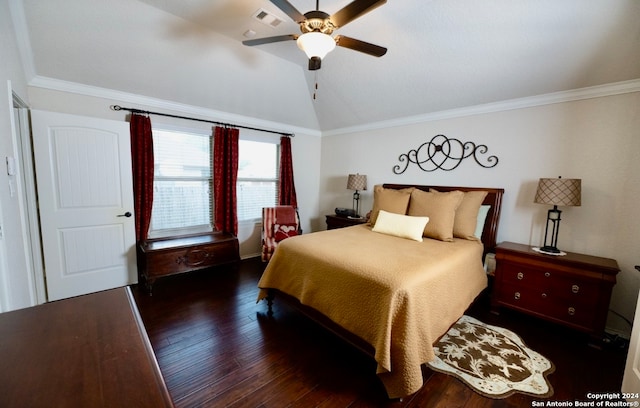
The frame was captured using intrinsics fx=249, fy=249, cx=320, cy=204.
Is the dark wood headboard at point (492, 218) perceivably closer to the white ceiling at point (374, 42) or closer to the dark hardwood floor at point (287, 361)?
the dark hardwood floor at point (287, 361)

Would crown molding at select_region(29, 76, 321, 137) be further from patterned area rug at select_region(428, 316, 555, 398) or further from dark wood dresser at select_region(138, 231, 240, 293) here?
patterned area rug at select_region(428, 316, 555, 398)

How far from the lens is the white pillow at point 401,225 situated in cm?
264

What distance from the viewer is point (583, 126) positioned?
240cm

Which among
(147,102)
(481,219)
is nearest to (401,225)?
(481,219)

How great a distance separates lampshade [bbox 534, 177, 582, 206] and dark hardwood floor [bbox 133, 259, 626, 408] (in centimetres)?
121

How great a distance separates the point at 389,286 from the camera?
1580mm

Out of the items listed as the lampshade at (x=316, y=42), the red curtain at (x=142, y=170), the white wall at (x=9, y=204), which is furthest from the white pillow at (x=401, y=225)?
the white wall at (x=9, y=204)

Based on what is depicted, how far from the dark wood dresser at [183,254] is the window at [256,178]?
73cm


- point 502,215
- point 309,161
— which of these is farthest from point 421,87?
point 309,161

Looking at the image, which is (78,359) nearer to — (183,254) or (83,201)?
(183,254)

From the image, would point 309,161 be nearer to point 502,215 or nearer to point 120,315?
point 502,215

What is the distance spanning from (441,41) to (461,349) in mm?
2789

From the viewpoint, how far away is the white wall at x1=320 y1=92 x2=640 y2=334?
2213mm

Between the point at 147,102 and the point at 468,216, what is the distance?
4017 millimetres
